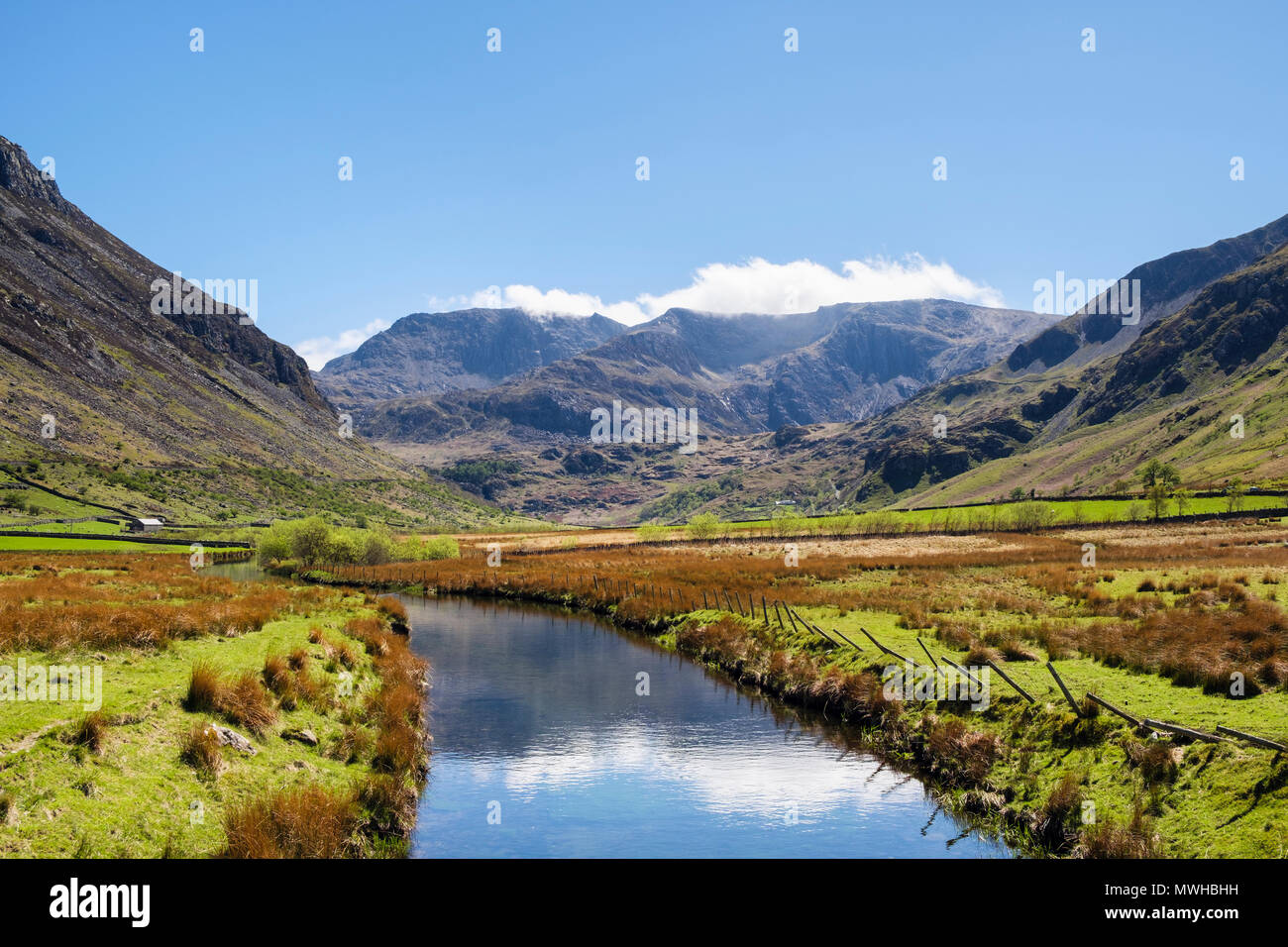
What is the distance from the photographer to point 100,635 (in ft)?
80.1

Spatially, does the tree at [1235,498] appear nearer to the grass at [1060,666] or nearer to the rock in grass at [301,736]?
the grass at [1060,666]

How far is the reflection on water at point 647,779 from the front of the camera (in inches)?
827

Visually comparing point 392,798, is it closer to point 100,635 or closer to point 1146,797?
point 100,635

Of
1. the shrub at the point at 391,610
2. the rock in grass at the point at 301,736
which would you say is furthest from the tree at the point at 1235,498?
the rock in grass at the point at 301,736

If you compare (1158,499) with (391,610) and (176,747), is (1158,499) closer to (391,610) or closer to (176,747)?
→ (391,610)

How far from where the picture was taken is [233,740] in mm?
19625

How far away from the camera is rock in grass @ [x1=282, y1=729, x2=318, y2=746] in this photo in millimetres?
21875

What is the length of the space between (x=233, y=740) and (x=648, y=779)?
12.9m

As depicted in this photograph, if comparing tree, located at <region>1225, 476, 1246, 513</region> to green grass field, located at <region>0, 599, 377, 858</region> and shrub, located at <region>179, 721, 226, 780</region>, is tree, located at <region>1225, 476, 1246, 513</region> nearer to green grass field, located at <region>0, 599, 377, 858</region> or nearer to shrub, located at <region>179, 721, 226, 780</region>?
green grass field, located at <region>0, 599, 377, 858</region>

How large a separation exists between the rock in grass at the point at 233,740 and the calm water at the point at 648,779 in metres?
4.85

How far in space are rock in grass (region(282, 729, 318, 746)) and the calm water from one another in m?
3.73

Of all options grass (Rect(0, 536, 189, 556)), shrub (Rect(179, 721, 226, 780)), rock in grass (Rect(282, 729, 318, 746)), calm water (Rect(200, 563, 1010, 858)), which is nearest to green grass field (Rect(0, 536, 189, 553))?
grass (Rect(0, 536, 189, 556))

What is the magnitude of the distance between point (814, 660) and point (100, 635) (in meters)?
27.1
